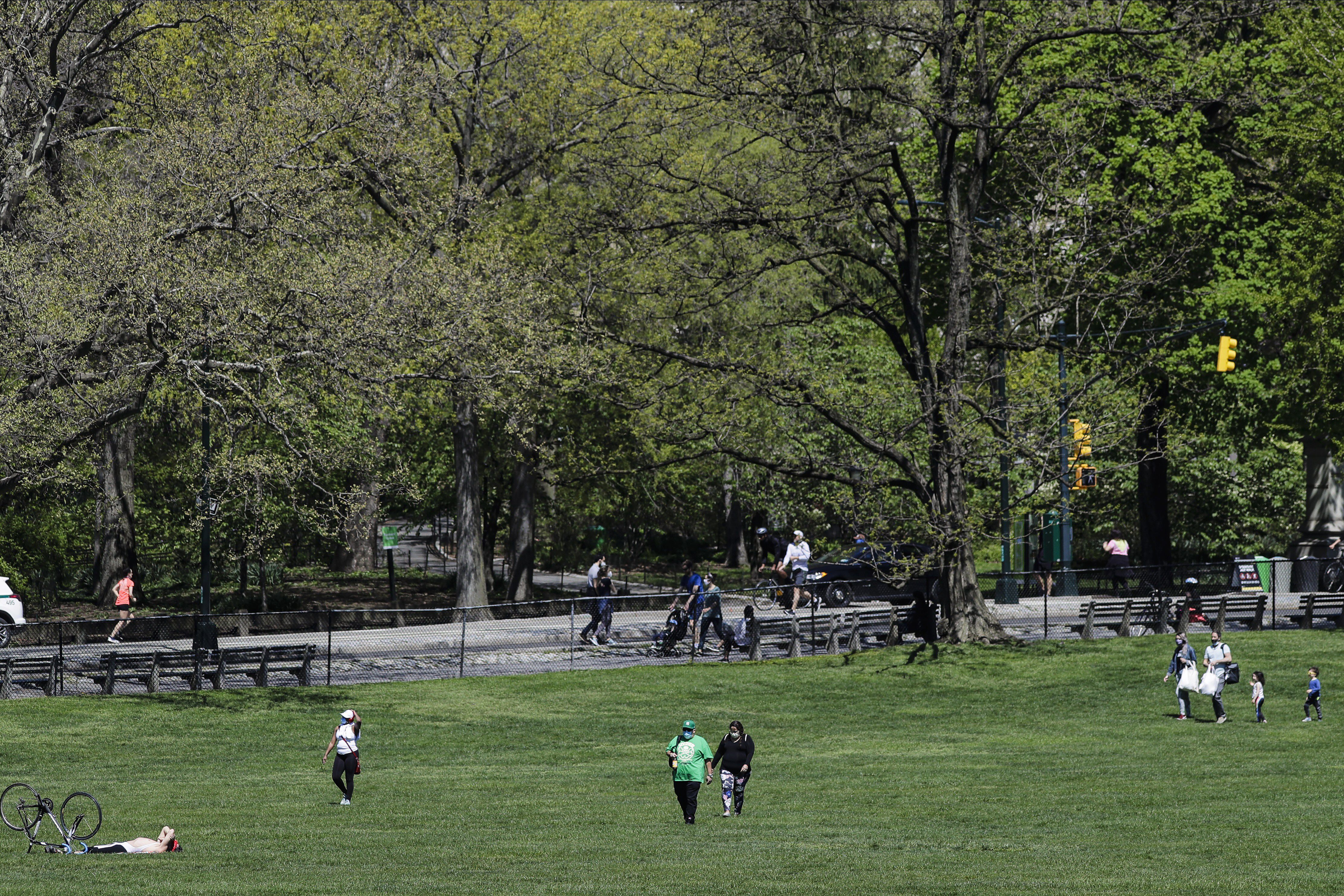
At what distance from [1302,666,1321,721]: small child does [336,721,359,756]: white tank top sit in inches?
574

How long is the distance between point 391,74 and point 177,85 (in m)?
4.59

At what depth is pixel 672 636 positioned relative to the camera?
3206cm

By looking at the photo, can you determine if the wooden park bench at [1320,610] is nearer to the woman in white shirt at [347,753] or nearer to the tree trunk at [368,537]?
the tree trunk at [368,537]

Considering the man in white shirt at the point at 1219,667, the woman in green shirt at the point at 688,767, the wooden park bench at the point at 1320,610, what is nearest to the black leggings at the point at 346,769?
the woman in green shirt at the point at 688,767

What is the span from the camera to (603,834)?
17.0 metres

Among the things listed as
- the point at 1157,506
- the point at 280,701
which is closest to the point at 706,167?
the point at 1157,506

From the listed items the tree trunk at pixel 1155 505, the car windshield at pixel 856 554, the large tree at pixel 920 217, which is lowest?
the car windshield at pixel 856 554

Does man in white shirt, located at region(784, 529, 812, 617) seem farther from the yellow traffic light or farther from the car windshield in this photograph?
the yellow traffic light

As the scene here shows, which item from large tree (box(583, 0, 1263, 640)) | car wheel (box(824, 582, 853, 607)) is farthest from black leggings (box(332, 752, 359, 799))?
car wheel (box(824, 582, 853, 607))

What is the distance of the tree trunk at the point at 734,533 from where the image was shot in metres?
64.8

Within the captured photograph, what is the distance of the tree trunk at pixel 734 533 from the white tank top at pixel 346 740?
1620 inches

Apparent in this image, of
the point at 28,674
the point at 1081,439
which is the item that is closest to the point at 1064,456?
the point at 1081,439

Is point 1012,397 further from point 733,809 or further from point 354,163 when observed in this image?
point 733,809

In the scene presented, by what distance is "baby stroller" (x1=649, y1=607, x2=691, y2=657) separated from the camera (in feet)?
105
